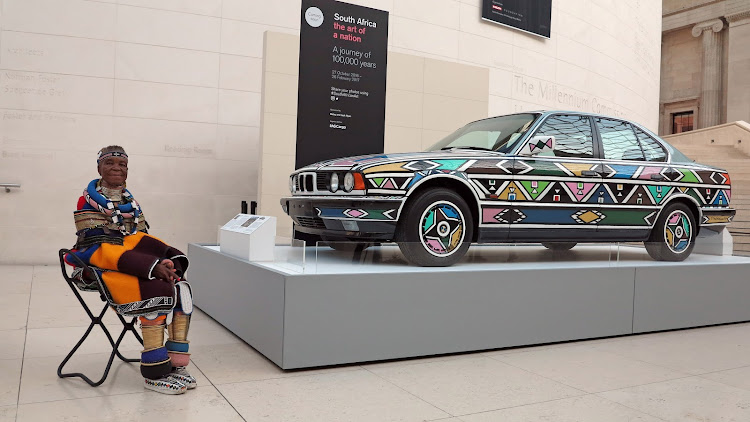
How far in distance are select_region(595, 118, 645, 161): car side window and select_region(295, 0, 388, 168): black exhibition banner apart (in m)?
2.23

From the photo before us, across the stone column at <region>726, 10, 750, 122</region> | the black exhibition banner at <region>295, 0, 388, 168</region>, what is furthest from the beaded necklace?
the stone column at <region>726, 10, 750, 122</region>

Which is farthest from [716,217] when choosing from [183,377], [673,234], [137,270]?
[137,270]

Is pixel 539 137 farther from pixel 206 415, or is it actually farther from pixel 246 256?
pixel 206 415

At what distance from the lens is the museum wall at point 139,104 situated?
8.09 meters

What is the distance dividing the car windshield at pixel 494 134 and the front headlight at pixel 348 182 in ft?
3.89

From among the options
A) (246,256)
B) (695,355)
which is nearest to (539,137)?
(695,355)

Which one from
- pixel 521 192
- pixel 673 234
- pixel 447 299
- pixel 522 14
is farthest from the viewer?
pixel 522 14

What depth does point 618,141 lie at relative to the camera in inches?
197

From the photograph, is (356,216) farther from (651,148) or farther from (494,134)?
(651,148)

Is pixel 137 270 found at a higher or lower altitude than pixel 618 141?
lower

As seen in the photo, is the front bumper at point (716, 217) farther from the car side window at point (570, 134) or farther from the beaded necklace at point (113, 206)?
the beaded necklace at point (113, 206)

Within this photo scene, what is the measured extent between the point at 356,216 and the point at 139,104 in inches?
235

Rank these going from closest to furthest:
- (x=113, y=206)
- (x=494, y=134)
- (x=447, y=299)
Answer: (x=113, y=206) → (x=447, y=299) → (x=494, y=134)

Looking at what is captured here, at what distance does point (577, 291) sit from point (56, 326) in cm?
385
